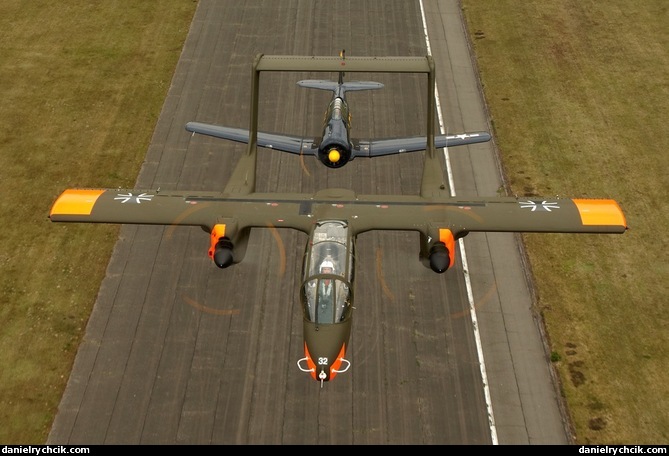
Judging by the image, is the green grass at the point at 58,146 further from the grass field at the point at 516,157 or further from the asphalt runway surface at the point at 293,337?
the asphalt runway surface at the point at 293,337

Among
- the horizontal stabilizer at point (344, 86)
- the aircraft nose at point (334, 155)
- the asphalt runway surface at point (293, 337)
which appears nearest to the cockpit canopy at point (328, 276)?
the asphalt runway surface at point (293, 337)

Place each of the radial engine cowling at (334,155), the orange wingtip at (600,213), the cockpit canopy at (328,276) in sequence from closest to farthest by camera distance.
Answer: the cockpit canopy at (328,276) → the orange wingtip at (600,213) → the radial engine cowling at (334,155)

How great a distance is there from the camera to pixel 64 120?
39.2 m

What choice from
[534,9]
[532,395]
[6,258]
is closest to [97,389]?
[6,258]

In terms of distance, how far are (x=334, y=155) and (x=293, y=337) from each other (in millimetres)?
10447

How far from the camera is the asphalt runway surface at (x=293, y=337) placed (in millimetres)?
23672

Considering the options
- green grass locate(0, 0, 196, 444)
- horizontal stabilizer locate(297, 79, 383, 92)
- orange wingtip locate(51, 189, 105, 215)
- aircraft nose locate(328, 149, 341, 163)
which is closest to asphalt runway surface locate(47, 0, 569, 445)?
green grass locate(0, 0, 196, 444)

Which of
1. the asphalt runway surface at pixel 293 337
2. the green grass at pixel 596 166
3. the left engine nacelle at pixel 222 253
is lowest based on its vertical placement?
the asphalt runway surface at pixel 293 337

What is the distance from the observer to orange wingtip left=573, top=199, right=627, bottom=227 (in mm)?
25734

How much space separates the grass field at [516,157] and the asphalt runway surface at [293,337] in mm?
Result: 1284

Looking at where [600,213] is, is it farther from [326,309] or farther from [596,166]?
[326,309]

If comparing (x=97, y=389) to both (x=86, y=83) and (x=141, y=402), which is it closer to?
(x=141, y=402)

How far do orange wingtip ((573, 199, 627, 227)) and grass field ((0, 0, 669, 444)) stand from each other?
4.58 m

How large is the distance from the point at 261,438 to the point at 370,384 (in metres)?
5.14
